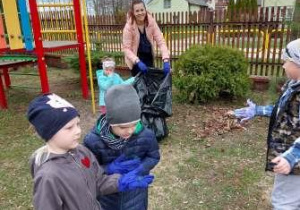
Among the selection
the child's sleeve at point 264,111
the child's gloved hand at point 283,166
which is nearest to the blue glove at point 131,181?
the child's gloved hand at point 283,166

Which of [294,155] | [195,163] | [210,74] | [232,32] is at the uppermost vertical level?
[232,32]

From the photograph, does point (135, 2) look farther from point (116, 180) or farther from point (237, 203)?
point (116, 180)

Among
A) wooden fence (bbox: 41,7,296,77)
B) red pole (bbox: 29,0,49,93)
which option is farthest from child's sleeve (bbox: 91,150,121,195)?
wooden fence (bbox: 41,7,296,77)

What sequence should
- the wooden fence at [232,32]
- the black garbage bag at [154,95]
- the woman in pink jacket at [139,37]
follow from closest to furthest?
the black garbage bag at [154,95] < the woman in pink jacket at [139,37] < the wooden fence at [232,32]

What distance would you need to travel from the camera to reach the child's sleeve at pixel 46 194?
1.25 m

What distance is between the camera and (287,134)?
6.42ft

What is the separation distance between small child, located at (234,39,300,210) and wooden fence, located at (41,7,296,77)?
3.97 metres

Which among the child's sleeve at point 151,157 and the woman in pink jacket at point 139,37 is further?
the woman in pink jacket at point 139,37

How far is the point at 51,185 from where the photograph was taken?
1.26 meters

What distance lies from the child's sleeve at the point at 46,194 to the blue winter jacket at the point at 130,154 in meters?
0.44

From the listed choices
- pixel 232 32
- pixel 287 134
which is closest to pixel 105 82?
pixel 287 134

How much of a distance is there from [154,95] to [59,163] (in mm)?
2544

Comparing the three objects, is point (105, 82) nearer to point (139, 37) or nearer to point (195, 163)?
point (139, 37)

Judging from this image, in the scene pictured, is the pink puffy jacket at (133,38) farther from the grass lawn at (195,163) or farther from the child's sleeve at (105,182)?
the child's sleeve at (105,182)
